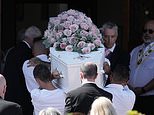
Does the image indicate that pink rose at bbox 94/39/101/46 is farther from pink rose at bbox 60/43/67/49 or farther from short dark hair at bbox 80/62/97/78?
short dark hair at bbox 80/62/97/78

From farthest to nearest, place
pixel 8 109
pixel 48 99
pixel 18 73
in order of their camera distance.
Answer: pixel 18 73, pixel 48 99, pixel 8 109

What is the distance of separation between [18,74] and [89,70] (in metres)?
1.57

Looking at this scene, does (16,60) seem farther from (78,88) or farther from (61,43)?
(78,88)

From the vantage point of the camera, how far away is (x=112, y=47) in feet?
21.3

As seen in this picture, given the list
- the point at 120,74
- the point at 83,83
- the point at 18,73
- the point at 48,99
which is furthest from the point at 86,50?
the point at 18,73

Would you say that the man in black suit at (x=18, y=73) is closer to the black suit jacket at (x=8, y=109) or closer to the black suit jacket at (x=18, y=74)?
the black suit jacket at (x=18, y=74)

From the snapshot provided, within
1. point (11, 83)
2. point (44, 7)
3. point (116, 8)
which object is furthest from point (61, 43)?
point (44, 7)

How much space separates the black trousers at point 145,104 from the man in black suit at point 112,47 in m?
0.68

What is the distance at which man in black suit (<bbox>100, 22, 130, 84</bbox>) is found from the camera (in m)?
6.41

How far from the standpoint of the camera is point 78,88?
5.24 meters

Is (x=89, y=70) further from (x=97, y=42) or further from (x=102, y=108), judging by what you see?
(x=102, y=108)

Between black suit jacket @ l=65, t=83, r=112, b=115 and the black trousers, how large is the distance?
1907mm

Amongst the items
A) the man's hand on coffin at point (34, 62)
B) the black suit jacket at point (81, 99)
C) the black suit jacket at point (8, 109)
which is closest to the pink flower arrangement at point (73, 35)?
the man's hand on coffin at point (34, 62)

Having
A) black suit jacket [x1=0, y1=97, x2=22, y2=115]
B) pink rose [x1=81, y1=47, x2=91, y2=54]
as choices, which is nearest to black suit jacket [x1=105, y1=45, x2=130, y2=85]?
pink rose [x1=81, y1=47, x2=91, y2=54]
